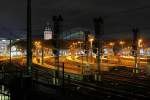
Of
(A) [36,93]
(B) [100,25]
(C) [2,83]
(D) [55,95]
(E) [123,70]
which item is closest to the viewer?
(D) [55,95]

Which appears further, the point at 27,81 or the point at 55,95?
the point at 27,81

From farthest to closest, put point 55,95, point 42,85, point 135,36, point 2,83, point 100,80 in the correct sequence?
point 135,36, point 100,80, point 2,83, point 42,85, point 55,95

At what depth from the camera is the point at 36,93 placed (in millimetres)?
14789

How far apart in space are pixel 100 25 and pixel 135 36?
894 centimetres

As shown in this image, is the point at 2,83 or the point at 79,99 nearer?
the point at 79,99

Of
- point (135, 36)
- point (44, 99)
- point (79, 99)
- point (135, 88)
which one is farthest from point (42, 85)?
point (135, 36)

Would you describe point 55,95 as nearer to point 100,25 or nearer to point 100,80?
point 100,80

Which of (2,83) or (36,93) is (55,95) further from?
(2,83)

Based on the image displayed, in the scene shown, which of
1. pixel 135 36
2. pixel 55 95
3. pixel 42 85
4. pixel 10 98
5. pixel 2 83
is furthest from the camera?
pixel 135 36

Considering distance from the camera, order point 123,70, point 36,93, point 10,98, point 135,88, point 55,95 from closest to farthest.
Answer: point 55,95, point 36,93, point 10,98, point 135,88, point 123,70

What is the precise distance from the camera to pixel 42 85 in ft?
56.9

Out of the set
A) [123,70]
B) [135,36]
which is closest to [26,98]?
[123,70]

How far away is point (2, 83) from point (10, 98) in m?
3.05

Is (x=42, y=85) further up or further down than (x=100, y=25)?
further down
